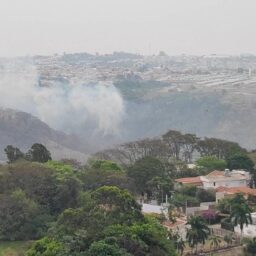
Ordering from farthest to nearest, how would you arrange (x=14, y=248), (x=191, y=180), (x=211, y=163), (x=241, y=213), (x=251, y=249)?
(x=211, y=163), (x=191, y=180), (x=14, y=248), (x=241, y=213), (x=251, y=249)

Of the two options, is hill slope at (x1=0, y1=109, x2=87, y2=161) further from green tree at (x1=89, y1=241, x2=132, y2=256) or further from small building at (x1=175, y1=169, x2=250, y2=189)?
green tree at (x1=89, y1=241, x2=132, y2=256)

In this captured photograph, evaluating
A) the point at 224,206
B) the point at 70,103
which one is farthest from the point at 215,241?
the point at 70,103

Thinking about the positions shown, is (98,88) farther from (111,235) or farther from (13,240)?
(111,235)

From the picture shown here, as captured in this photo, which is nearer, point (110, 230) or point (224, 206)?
point (110, 230)

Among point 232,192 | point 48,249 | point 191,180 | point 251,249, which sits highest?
point 48,249

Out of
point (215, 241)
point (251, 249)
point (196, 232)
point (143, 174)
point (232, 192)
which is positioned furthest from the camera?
point (143, 174)

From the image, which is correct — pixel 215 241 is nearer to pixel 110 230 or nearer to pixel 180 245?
pixel 180 245

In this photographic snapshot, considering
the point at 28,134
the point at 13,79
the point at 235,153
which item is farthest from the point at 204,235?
the point at 13,79
